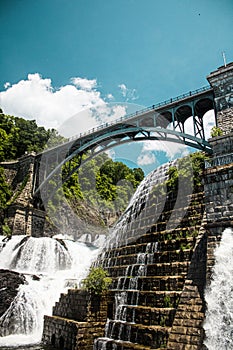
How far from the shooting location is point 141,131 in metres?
24.0

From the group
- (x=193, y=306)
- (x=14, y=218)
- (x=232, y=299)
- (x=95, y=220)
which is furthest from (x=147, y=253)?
(x=95, y=220)

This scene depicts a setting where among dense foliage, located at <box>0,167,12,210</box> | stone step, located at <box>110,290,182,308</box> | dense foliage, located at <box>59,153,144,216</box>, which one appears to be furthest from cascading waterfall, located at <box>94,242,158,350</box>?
dense foliage, located at <box>59,153,144,216</box>

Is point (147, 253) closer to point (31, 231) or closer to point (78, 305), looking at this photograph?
point (78, 305)

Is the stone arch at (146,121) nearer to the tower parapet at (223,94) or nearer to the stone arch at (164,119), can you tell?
the stone arch at (164,119)

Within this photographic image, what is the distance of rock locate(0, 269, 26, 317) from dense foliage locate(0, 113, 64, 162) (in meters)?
21.0

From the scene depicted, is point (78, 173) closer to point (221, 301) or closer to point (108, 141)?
point (108, 141)

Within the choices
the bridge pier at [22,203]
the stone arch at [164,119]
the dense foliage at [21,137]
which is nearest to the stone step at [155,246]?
the stone arch at [164,119]

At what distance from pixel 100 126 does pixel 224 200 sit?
800 inches

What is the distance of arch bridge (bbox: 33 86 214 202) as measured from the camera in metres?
20.6

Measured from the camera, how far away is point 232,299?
269 inches

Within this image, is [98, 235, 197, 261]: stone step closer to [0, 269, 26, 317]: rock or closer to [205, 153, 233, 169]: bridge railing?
[205, 153, 233, 169]: bridge railing

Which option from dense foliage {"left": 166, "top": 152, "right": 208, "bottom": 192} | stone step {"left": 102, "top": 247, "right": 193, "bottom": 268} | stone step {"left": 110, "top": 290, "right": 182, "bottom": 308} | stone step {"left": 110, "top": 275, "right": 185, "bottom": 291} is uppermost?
dense foliage {"left": 166, "top": 152, "right": 208, "bottom": 192}

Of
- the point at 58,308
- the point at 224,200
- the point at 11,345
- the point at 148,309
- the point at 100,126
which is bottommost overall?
the point at 11,345

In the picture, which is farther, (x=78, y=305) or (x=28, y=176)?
(x=28, y=176)
